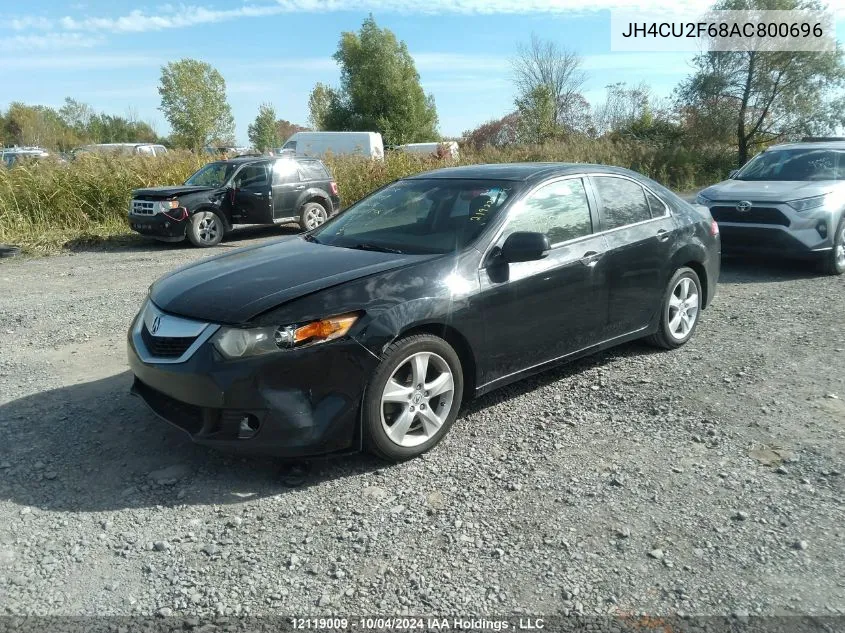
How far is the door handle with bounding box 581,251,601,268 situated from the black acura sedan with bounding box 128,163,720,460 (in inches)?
0.4

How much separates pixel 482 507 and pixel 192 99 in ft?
170

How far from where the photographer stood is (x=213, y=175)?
567 inches

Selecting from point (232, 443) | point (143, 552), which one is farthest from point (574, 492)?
point (143, 552)

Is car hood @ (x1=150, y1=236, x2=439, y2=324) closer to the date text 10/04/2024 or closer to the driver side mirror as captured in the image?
the driver side mirror

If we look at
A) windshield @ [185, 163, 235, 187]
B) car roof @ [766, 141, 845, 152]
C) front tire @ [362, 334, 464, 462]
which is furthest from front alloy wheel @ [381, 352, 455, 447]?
windshield @ [185, 163, 235, 187]

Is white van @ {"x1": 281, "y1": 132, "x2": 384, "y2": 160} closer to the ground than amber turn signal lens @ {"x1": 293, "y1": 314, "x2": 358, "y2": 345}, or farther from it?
farther from it

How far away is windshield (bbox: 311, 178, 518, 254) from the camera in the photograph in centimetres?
459

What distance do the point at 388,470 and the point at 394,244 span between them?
1486mm

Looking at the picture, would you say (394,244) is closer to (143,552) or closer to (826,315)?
(143,552)

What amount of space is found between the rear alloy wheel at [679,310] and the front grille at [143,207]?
10.2m

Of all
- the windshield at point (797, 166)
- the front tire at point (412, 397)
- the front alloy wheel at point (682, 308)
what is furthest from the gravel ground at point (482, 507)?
the windshield at point (797, 166)

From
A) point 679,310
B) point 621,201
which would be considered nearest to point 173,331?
point 621,201

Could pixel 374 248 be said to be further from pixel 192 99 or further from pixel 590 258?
pixel 192 99

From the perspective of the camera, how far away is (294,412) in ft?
11.8
